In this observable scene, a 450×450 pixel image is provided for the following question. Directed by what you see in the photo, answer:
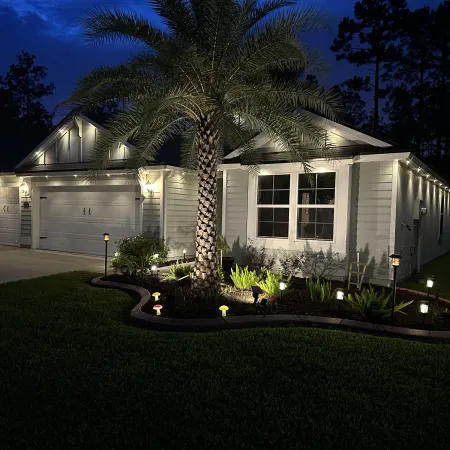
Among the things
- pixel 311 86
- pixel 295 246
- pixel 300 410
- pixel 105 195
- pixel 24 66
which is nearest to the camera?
pixel 300 410

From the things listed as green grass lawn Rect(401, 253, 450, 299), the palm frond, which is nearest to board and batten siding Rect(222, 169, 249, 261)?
green grass lawn Rect(401, 253, 450, 299)

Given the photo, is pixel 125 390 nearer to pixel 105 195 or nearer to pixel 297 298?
pixel 297 298

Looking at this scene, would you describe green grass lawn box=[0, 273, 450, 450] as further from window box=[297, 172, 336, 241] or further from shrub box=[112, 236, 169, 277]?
window box=[297, 172, 336, 241]

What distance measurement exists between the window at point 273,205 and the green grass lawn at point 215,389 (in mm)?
4582

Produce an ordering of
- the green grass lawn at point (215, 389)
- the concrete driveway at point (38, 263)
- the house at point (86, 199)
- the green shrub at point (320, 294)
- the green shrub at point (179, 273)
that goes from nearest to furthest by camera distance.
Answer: the green grass lawn at point (215, 389) < the green shrub at point (320, 294) < the green shrub at point (179, 273) < the concrete driveway at point (38, 263) < the house at point (86, 199)

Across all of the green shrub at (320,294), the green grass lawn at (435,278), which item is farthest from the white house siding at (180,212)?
the green grass lawn at (435,278)

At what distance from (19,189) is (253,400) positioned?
1353 centimetres

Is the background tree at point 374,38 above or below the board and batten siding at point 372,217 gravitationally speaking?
above

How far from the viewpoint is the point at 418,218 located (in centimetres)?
1059

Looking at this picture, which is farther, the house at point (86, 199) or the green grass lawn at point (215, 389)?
the house at point (86, 199)

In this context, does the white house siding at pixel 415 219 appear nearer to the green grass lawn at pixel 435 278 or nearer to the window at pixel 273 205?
the green grass lawn at pixel 435 278

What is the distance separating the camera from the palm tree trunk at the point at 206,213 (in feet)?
21.7

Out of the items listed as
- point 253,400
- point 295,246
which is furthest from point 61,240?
point 253,400

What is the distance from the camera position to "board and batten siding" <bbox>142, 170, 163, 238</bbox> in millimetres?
11211
